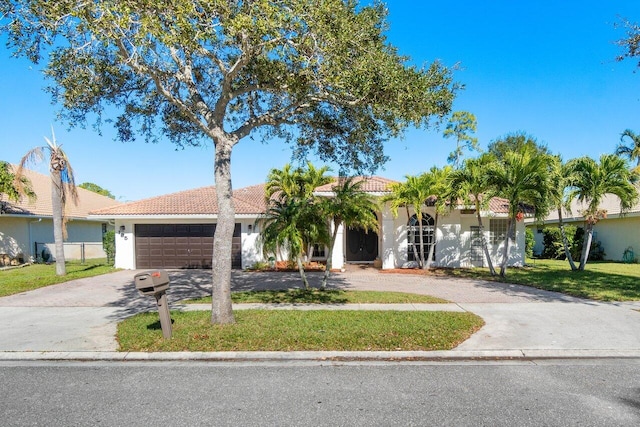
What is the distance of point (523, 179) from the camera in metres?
14.0

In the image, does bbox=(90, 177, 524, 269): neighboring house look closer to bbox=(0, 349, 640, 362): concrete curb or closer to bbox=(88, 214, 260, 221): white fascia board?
bbox=(88, 214, 260, 221): white fascia board

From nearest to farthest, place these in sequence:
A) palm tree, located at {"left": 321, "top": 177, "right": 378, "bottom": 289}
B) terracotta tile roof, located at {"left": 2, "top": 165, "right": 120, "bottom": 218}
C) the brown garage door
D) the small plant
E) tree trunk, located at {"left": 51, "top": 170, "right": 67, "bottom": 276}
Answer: palm tree, located at {"left": 321, "top": 177, "right": 378, "bottom": 289} < tree trunk, located at {"left": 51, "top": 170, "right": 67, "bottom": 276} < the small plant < the brown garage door < terracotta tile roof, located at {"left": 2, "top": 165, "right": 120, "bottom": 218}

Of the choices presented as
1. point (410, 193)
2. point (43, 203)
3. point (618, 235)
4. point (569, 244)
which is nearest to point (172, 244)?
point (43, 203)

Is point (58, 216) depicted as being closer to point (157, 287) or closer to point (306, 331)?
point (157, 287)

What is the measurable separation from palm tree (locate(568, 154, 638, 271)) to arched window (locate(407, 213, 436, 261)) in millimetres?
5777

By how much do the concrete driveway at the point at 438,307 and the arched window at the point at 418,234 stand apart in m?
3.51

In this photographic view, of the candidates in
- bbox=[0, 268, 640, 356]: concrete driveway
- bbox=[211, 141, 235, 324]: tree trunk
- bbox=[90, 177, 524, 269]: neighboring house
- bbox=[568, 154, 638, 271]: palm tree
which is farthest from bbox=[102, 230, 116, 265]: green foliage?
bbox=[568, 154, 638, 271]: palm tree

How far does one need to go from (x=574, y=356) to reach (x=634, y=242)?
19893 millimetres

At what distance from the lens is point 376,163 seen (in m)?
10.3

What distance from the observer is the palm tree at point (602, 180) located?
48.4ft

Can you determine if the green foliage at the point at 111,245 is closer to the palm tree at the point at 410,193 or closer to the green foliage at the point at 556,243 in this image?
the palm tree at the point at 410,193

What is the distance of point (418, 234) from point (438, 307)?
927cm

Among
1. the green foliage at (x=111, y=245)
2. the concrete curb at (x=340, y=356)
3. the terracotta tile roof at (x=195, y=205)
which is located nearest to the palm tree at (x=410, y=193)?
the terracotta tile roof at (x=195, y=205)

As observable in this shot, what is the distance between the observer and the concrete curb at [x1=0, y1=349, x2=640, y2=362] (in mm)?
5977
